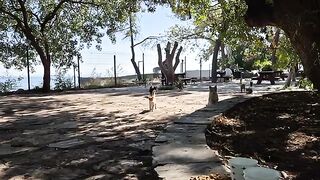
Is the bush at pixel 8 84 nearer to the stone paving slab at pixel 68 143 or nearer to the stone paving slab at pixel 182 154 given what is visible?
the stone paving slab at pixel 68 143

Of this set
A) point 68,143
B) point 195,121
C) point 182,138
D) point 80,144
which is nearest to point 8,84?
point 68,143

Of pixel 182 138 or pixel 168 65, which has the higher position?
pixel 168 65

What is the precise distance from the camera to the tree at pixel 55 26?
55.7 ft

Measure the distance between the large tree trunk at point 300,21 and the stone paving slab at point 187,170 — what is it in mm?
3770

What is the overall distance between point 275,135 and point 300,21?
217 centimetres

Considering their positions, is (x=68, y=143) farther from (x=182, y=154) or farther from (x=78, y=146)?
(x=182, y=154)

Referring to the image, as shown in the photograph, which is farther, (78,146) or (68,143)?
(68,143)

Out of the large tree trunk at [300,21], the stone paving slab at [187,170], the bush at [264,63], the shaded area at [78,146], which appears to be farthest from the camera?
the bush at [264,63]

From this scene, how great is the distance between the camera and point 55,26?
1817 centimetres

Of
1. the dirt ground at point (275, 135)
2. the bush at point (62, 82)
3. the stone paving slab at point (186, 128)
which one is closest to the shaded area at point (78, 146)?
the stone paving slab at point (186, 128)

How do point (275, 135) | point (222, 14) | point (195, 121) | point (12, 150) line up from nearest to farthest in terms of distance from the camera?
1. point (12, 150)
2. point (275, 135)
3. point (195, 121)
4. point (222, 14)

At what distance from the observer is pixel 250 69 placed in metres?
31.6

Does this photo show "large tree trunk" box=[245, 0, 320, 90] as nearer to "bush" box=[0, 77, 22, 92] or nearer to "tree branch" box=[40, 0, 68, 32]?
"tree branch" box=[40, 0, 68, 32]

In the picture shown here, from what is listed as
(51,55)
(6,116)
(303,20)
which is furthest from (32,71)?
(303,20)
